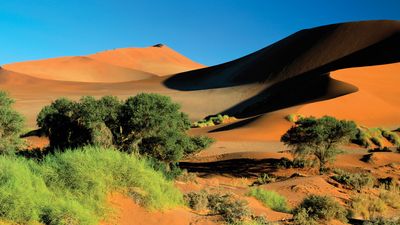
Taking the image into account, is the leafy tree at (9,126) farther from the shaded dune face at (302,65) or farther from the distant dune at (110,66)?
the distant dune at (110,66)

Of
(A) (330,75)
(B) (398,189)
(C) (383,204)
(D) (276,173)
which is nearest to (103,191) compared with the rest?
(C) (383,204)

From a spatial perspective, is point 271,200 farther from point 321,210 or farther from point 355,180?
point 355,180

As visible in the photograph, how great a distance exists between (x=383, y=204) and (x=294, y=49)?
277 ft

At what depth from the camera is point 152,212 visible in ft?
25.2

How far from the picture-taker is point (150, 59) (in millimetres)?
177000

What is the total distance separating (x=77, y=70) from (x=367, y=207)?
13596 centimetres

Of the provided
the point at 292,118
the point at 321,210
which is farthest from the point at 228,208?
the point at 292,118

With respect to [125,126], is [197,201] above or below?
below

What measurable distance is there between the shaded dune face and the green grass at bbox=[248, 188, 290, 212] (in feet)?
125

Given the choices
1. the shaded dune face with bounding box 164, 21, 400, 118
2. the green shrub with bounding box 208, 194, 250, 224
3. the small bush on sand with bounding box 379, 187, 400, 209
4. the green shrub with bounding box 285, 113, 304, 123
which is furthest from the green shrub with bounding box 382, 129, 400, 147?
the green shrub with bounding box 208, 194, 250, 224

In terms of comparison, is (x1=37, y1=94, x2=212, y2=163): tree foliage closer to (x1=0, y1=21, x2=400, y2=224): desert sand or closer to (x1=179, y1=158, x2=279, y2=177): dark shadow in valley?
(x1=0, y1=21, x2=400, y2=224): desert sand

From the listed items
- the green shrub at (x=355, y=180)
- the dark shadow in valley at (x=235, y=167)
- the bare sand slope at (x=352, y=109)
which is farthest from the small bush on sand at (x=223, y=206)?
the bare sand slope at (x=352, y=109)

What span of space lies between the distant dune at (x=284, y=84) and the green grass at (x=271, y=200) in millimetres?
21213

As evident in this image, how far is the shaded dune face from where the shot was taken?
57219 millimetres
